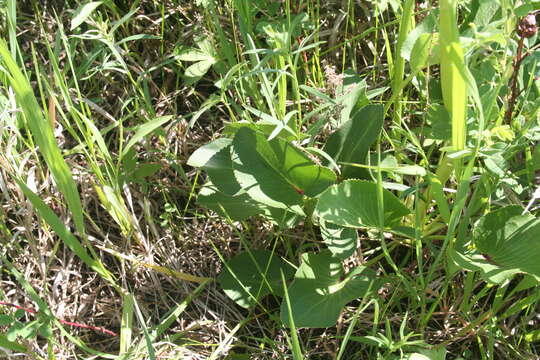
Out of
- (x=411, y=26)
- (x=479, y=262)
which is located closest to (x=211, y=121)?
(x=411, y=26)

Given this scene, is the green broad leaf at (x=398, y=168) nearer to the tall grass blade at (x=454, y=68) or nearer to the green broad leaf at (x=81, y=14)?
the tall grass blade at (x=454, y=68)

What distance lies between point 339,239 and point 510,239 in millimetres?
352

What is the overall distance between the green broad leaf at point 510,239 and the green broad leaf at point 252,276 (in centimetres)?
46

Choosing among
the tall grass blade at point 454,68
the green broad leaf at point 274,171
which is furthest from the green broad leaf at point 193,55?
the tall grass blade at point 454,68

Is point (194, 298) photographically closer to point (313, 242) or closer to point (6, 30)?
point (313, 242)

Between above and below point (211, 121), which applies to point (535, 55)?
above

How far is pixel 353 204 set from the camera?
1.29 meters

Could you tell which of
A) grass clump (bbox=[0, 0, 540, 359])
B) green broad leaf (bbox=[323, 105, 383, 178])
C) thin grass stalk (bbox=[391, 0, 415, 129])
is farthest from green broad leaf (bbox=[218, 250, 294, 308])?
thin grass stalk (bbox=[391, 0, 415, 129])

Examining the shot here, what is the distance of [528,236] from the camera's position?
1.22 m

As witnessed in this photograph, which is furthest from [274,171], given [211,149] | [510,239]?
[510,239]

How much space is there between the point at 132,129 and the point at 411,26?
738 millimetres

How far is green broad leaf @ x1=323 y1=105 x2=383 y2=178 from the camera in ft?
4.53

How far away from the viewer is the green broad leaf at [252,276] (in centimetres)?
147

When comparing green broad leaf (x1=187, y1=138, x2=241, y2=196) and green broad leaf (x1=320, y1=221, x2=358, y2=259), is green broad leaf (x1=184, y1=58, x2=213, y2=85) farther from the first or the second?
green broad leaf (x1=320, y1=221, x2=358, y2=259)
